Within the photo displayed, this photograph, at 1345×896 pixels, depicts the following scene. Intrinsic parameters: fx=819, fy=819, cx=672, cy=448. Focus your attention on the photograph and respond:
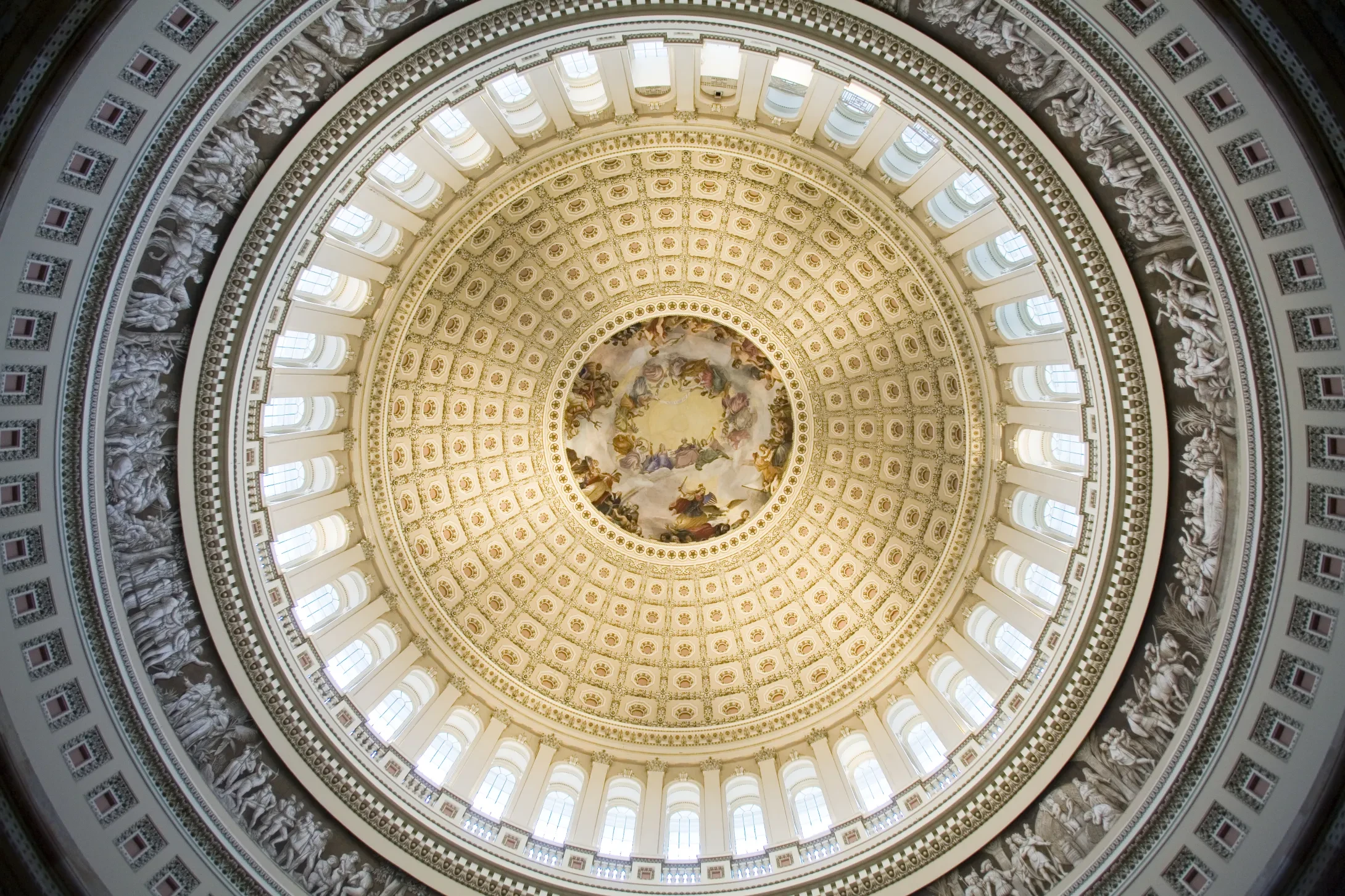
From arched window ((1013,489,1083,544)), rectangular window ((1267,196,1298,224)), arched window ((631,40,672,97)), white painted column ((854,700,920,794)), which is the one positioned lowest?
white painted column ((854,700,920,794))

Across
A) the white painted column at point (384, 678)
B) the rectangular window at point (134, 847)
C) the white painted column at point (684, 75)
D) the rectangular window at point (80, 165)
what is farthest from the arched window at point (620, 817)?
the white painted column at point (684, 75)

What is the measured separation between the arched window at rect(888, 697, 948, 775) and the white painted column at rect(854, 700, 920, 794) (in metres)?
0.23

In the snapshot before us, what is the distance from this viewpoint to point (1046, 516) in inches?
894

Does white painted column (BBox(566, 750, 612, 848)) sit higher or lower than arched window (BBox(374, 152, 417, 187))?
lower

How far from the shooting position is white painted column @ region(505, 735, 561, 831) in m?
23.0

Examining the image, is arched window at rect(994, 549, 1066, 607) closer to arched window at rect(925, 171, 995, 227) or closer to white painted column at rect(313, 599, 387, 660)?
arched window at rect(925, 171, 995, 227)

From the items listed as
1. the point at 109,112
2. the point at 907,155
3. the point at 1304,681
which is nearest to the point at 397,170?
the point at 109,112

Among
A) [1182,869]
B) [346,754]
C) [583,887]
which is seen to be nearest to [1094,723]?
[1182,869]

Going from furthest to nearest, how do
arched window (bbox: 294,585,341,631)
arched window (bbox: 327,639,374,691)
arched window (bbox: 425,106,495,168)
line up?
arched window (bbox: 327,639,374,691) → arched window (bbox: 294,585,341,631) → arched window (bbox: 425,106,495,168)

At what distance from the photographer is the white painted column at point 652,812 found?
75.5 feet

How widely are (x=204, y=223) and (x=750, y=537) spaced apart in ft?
64.7

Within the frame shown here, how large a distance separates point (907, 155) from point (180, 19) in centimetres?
1615

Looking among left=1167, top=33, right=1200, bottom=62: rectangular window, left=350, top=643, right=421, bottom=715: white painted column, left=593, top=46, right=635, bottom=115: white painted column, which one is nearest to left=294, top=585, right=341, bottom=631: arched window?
left=350, top=643, right=421, bottom=715: white painted column

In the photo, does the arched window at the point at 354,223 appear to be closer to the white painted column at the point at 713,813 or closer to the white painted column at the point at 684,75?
the white painted column at the point at 684,75
